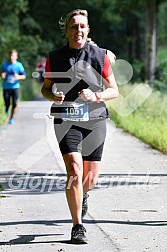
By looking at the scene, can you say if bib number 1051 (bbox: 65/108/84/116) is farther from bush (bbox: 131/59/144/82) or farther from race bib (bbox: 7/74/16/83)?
bush (bbox: 131/59/144/82)

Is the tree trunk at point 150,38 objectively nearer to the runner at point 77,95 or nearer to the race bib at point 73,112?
the runner at point 77,95

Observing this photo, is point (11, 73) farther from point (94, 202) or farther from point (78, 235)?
point (78, 235)

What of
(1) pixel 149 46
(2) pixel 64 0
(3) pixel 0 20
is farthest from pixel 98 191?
(2) pixel 64 0

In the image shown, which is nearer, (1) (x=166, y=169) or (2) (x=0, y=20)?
(1) (x=166, y=169)

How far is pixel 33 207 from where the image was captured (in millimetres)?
9328

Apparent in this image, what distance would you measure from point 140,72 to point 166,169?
86.1ft

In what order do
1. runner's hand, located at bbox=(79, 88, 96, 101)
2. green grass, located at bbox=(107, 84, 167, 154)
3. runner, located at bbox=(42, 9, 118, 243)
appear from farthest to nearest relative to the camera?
green grass, located at bbox=(107, 84, 167, 154) < runner, located at bbox=(42, 9, 118, 243) < runner's hand, located at bbox=(79, 88, 96, 101)

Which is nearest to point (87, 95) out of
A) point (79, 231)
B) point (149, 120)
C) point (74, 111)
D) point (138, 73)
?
point (74, 111)

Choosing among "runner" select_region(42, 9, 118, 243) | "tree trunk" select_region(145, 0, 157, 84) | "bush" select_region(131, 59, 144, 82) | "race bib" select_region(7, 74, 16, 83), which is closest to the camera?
"runner" select_region(42, 9, 118, 243)

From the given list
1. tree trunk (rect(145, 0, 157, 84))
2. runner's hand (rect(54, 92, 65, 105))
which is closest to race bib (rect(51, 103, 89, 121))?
runner's hand (rect(54, 92, 65, 105))

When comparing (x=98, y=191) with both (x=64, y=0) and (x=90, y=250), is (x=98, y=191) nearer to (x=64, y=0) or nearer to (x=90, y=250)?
(x=90, y=250)

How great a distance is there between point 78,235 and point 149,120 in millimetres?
12794

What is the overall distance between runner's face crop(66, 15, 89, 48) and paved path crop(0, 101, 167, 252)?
175cm

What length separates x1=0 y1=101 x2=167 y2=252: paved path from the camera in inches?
293
